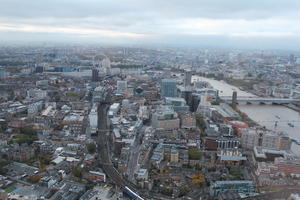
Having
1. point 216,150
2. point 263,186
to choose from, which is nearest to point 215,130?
point 216,150

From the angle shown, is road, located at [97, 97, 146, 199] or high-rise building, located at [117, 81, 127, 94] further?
high-rise building, located at [117, 81, 127, 94]

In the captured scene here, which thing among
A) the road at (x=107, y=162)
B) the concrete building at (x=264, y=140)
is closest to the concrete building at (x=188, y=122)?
the concrete building at (x=264, y=140)

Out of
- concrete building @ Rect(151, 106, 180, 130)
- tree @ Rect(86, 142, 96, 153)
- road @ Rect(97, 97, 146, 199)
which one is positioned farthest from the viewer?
concrete building @ Rect(151, 106, 180, 130)

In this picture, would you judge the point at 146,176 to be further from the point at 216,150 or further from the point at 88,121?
the point at 88,121

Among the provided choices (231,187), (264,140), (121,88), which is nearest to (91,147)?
(231,187)

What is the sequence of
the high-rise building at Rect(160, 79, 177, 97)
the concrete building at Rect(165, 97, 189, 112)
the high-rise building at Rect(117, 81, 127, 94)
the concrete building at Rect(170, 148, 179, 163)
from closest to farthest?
the concrete building at Rect(170, 148, 179, 163) < the concrete building at Rect(165, 97, 189, 112) < the high-rise building at Rect(160, 79, 177, 97) < the high-rise building at Rect(117, 81, 127, 94)

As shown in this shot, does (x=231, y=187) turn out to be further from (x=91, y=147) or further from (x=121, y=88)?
(x=121, y=88)

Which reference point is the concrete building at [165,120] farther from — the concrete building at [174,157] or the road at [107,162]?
the concrete building at [174,157]

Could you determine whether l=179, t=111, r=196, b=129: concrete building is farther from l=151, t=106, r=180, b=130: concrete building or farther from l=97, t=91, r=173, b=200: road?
l=97, t=91, r=173, b=200: road

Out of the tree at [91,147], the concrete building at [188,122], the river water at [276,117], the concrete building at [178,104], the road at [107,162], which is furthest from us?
the concrete building at [178,104]

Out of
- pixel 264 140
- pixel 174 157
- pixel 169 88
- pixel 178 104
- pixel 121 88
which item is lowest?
pixel 174 157

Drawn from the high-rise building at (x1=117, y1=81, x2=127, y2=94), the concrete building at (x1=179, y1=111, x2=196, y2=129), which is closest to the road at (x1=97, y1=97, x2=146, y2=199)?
the concrete building at (x1=179, y1=111, x2=196, y2=129)
